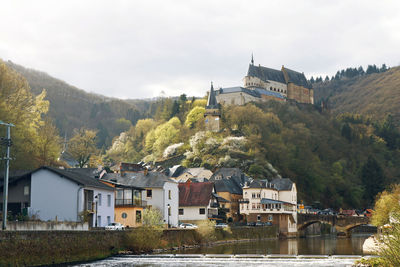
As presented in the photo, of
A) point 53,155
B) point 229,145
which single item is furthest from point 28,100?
point 229,145

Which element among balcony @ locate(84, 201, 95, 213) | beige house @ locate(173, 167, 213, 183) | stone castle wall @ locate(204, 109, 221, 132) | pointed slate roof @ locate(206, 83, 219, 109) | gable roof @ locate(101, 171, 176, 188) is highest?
pointed slate roof @ locate(206, 83, 219, 109)

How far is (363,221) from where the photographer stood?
10850cm

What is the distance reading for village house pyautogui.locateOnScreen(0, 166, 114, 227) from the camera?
176ft

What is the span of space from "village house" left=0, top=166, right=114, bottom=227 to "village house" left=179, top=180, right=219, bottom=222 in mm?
32823

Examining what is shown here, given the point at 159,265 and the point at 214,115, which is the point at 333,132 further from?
the point at 159,265

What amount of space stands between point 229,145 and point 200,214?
64.9 meters

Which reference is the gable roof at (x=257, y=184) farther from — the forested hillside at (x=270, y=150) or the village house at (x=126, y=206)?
the village house at (x=126, y=206)

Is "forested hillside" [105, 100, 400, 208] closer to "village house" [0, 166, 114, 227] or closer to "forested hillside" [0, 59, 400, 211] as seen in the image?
"forested hillside" [0, 59, 400, 211]

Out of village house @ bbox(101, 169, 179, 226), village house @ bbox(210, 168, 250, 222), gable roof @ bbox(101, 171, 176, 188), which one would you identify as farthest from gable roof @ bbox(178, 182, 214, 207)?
village house @ bbox(210, 168, 250, 222)

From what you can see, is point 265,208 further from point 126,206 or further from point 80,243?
→ point 80,243

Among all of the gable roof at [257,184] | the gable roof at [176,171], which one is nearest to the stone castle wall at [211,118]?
the gable roof at [176,171]

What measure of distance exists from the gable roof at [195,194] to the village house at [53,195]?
3309 centimetres

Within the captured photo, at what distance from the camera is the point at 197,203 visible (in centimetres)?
8825

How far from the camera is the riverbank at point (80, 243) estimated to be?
3816 centimetres
